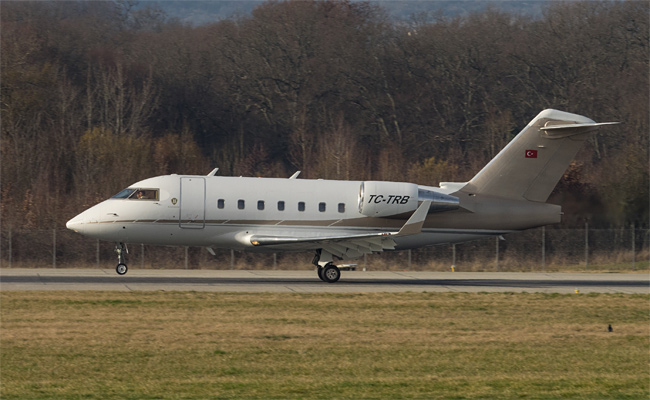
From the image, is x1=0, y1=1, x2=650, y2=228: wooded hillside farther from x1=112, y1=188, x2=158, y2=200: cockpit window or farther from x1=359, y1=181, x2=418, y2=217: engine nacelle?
x1=112, y1=188, x2=158, y2=200: cockpit window

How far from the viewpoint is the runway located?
1143 inches

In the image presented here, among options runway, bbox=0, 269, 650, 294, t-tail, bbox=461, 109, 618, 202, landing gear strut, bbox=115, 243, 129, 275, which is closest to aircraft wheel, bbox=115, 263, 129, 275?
landing gear strut, bbox=115, 243, 129, 275

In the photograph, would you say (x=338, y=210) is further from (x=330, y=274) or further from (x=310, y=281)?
(x=310, y=281)

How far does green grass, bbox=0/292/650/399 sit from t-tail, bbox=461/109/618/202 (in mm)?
6799

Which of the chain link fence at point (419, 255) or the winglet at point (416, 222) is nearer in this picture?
the winglet at point (416, 222)

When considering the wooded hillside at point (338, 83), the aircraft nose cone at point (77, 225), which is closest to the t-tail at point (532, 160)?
the aircraft nose cone at point (77, 225)

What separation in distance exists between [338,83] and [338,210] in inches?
1924

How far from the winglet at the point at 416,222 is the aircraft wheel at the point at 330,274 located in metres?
2.94

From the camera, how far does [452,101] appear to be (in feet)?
256

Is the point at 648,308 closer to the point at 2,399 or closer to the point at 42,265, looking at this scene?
the point at 2,399

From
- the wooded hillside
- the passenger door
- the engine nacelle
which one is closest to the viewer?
the passenger door

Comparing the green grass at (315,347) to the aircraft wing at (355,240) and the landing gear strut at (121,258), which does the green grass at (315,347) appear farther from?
the landing gear strut at (121,258)

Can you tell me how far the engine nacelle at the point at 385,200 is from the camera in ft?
104

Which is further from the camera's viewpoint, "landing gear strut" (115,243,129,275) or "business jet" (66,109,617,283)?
"landing gear strut" (115,243,129,275)
